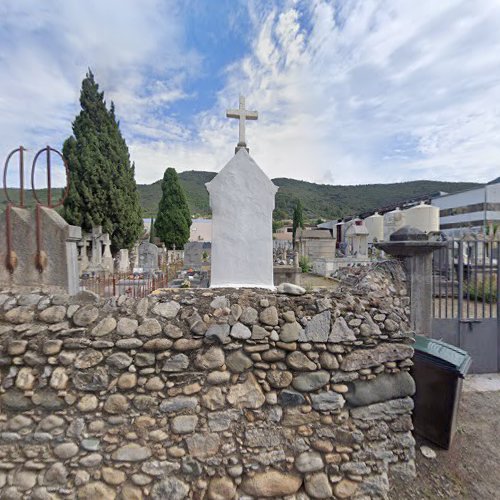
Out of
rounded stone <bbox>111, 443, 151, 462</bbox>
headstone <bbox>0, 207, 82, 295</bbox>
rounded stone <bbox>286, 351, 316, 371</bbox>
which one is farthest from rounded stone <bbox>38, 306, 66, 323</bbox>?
rounded stone <bbox>286, 351, 316, 371</bbox>

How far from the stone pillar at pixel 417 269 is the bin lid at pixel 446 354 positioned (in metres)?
1.06

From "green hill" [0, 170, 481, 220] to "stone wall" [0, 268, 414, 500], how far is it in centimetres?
6618

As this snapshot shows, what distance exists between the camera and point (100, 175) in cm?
1712

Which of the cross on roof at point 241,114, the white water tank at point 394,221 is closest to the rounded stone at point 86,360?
the cross on roof at point 241,114

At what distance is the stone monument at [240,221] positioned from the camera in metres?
4.87

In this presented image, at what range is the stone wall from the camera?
2135 mm

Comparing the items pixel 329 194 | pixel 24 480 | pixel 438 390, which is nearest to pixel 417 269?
pixel 438 390

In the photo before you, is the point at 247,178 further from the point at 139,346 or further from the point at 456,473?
the point at 456,473

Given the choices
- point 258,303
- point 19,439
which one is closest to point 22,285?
point 19,439

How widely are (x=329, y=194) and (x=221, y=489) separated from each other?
92.7 meters

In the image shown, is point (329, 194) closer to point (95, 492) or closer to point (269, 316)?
point (269, 316)

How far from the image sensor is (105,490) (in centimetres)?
211

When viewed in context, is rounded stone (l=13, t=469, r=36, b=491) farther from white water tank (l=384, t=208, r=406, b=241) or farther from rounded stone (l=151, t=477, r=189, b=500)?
white water tank (l=384, t=208, r=406, b=241)

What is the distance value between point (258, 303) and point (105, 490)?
1853 mm
